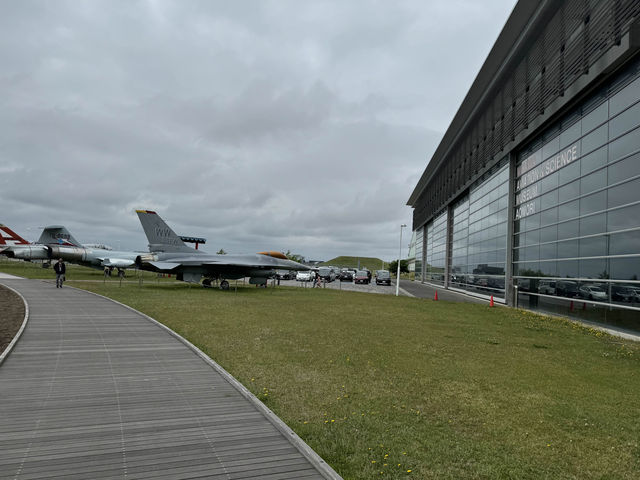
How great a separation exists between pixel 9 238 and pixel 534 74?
187ft

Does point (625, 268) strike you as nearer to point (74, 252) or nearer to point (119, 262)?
point (119, 262)

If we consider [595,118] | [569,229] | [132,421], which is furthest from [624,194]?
[132,421]

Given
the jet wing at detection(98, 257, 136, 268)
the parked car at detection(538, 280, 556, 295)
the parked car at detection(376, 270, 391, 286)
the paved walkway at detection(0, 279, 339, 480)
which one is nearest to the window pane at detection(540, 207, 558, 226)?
the parked car at detection(538, 280, 556, 295)

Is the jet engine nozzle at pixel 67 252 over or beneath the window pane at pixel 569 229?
beneath

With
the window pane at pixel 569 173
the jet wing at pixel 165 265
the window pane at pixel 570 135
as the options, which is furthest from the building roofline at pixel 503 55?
the jet wing at pixel 165 265

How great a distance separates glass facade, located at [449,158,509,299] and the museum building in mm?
169

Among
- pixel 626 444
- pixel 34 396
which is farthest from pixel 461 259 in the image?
pixel 34 396

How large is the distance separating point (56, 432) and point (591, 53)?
21996 mm

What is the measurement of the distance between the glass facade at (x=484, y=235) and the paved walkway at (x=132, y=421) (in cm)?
2590

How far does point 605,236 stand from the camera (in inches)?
689

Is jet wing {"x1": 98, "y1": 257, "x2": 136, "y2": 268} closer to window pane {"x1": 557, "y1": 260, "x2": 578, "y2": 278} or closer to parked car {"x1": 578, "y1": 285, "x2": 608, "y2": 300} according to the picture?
window pane {"x1": 557, "y1": 260, "x2": 578, "y2": 278}

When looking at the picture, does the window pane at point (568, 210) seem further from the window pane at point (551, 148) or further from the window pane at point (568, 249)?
the window pane at point (551, 148)

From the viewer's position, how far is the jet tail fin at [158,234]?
3312 centimetres

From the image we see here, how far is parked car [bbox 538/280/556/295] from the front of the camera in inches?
869
